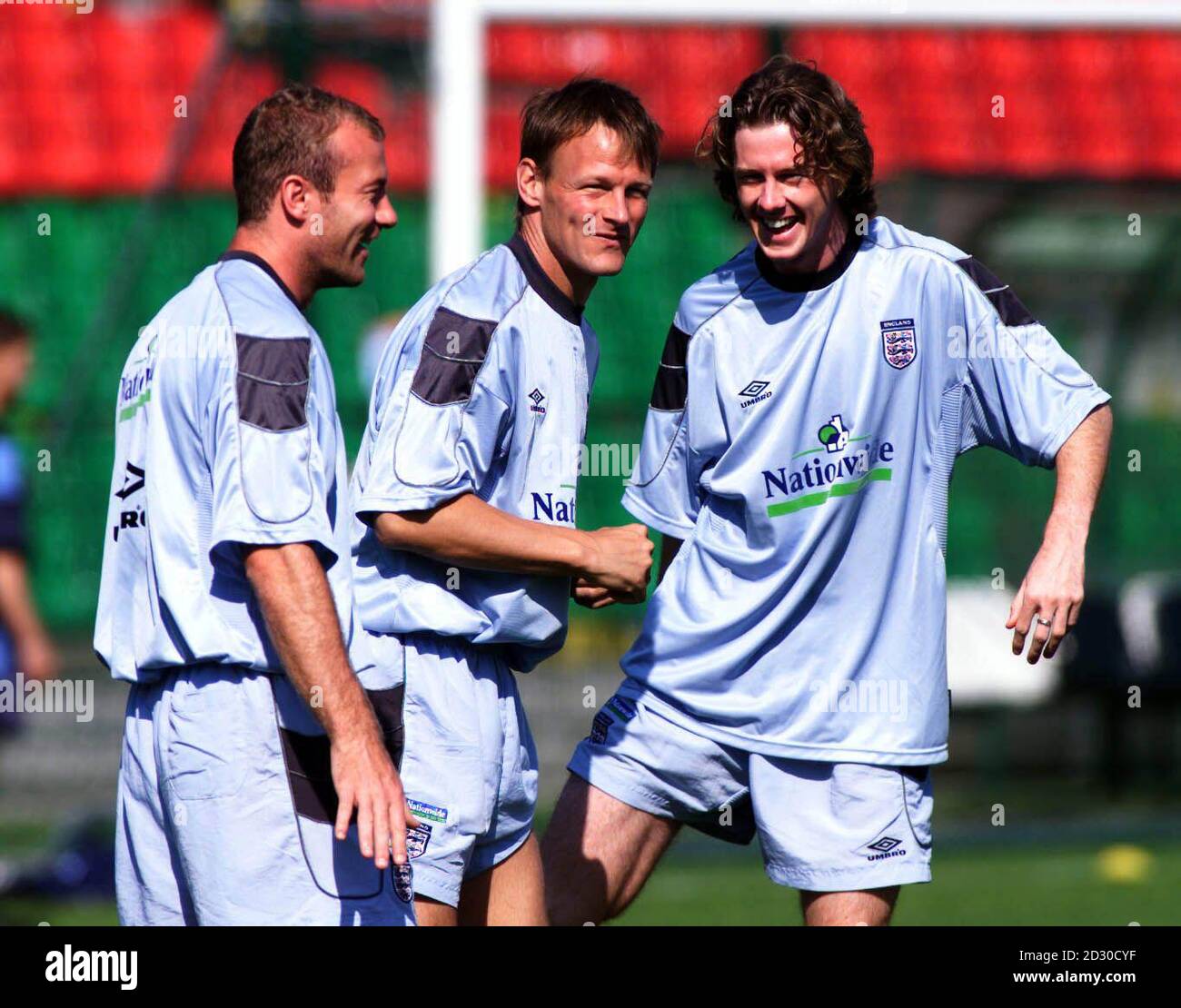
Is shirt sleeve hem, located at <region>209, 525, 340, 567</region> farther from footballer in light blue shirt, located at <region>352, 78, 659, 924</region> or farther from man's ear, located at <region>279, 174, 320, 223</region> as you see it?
man's ear, located at <region>279, 174, 320, 223</region>

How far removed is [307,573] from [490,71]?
7.36 meters

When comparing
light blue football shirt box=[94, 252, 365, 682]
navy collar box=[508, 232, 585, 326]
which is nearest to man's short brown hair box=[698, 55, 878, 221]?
navy collar box=[508, 232, 585, 326]

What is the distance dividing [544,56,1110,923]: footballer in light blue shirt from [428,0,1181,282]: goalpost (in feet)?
10.7

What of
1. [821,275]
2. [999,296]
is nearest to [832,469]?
[821,275]

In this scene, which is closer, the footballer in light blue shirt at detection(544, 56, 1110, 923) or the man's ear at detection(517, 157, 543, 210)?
the man's ear at detection(517, 157, 543, 210)

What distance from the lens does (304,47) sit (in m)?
9.13

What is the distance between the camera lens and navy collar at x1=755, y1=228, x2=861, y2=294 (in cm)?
379

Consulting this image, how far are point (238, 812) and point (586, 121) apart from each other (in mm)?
1511

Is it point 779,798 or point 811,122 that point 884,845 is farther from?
point 811,122

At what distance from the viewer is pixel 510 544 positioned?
3318 mm
